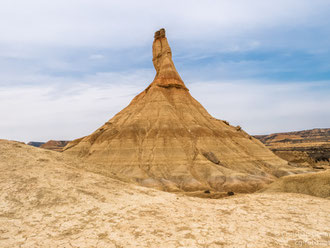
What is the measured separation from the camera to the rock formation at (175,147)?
102ft

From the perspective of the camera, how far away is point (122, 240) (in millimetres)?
7195

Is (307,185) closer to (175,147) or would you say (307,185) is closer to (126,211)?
(126,211)

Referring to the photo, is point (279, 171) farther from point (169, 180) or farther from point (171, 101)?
point (171, 101)

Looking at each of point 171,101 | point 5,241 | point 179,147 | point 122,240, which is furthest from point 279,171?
point 5,241

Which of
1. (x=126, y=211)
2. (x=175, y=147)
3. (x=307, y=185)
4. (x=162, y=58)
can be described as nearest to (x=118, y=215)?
(x=126, y=211)

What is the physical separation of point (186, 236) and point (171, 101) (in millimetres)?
38244

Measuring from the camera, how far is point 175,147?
118 feet

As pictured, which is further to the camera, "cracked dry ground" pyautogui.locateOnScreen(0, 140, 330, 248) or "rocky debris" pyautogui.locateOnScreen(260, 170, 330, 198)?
"rocky debris" pyautogui.locateOnScreen(260, 170, 330, 198)

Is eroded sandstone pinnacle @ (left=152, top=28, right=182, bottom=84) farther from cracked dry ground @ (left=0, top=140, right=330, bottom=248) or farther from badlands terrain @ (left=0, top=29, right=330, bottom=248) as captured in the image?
cracked dry ground @ (left=0, top=140, right=330, bottom=248)

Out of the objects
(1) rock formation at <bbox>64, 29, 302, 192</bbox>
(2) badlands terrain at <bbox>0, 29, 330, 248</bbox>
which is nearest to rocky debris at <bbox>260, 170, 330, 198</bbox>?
(2) badlands terrain at <bbox>0, 29, 330, 248</bbox>

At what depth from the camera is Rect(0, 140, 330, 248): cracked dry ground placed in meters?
7.29

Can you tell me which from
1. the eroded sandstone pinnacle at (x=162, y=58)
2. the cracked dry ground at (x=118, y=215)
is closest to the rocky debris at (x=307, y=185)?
the cracked dry ground at (x=118, y=215)

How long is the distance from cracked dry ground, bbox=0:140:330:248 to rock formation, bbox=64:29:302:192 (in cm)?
1704

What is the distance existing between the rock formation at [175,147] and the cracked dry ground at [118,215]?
55.9 ft
